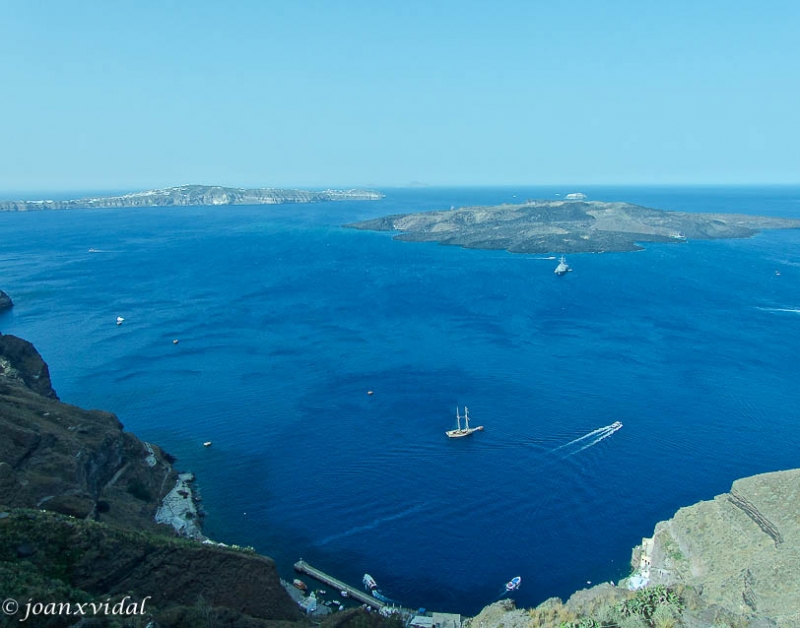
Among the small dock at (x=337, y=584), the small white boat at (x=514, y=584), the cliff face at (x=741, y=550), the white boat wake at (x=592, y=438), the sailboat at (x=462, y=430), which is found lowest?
the small white boat at (x=514, y=584)

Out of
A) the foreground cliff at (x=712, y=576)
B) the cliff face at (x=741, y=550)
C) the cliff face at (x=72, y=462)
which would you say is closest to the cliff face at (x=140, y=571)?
the cliff face at (x=72, y=462)

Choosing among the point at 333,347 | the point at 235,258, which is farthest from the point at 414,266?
the point at 333,347

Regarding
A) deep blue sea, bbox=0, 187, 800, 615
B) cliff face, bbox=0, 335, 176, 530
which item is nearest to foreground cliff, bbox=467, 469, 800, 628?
deep blue sea, bbox=0, 187, 800, 615

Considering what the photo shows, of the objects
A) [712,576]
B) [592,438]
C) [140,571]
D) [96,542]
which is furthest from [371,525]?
[592,438]

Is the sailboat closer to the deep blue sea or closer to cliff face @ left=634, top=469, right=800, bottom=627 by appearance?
the deep blue sea

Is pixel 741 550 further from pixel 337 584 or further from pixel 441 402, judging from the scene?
pixel 441 402

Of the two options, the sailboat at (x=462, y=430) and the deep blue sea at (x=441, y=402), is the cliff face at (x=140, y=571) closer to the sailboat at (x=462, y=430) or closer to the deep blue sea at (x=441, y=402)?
the deep blue sea at (x=441, y=402)
